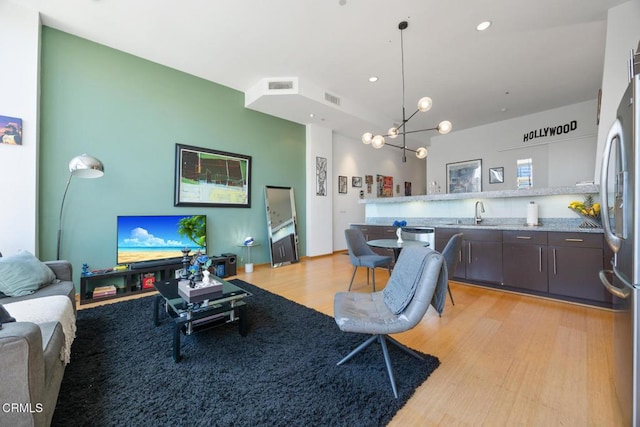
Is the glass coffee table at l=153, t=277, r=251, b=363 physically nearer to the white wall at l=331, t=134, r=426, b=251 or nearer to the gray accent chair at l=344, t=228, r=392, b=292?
the gray accent chair at l=344, t=228, r=392, b=292

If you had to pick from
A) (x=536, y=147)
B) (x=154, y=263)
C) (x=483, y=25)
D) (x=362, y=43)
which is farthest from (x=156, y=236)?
(x=536, y=147)

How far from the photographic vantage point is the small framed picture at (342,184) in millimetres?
6923

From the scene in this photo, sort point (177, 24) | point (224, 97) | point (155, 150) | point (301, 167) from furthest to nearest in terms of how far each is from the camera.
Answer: point (301, 167) → point (224, 97) → point (155, 150) → point (177, 24)

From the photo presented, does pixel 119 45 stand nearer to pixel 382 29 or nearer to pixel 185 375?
pixel 382 29

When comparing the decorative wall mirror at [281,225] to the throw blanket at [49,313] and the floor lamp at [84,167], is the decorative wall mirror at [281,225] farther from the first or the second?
the throw blanket at [49,313]

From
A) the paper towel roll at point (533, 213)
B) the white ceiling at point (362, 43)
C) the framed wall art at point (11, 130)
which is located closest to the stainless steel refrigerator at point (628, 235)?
the white ceiling at point (362, 43)

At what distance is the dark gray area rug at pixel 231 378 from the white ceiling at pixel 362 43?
3479 mm

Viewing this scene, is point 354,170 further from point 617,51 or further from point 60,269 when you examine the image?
point 60,269

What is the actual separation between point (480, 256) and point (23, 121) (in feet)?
19.6

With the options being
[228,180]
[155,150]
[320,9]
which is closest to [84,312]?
[155,150]

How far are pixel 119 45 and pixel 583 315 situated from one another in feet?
21.8

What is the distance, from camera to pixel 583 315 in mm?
2766

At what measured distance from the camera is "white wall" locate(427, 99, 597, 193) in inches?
217

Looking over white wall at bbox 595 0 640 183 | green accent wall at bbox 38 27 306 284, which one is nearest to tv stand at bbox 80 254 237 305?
green accent wall at bbox 38 27 306 284
